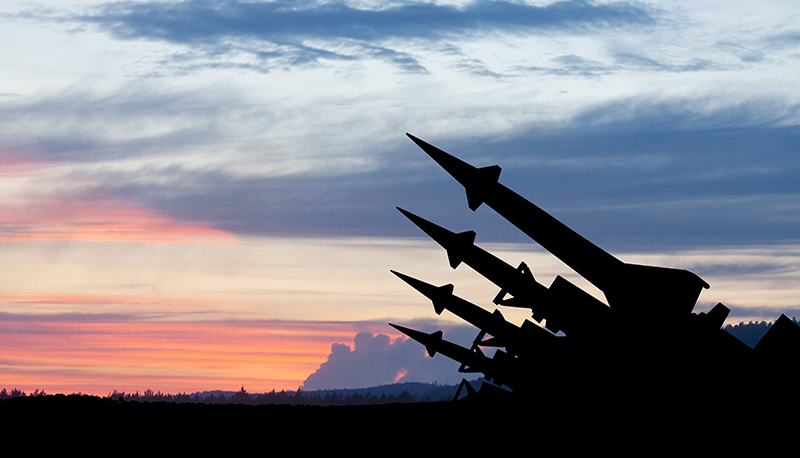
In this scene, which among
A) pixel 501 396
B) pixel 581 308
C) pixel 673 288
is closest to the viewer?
pixel 673 288

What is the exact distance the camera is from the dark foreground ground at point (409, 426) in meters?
19.8

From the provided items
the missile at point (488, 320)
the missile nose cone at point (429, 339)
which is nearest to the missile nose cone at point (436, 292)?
the missile at point (488, 320)

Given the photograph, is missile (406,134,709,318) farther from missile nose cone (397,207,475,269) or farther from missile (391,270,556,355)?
missile (391,270,556,355)

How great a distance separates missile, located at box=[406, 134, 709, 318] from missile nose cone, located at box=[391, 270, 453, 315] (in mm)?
7770

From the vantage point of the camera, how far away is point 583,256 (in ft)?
59.4

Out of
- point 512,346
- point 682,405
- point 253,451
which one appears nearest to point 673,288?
point 682,405

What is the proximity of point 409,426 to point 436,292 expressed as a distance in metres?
5.12

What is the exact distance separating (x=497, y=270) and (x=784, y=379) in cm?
803

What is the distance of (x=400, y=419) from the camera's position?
92.8 ft

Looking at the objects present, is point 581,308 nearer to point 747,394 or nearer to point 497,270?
point 497,270

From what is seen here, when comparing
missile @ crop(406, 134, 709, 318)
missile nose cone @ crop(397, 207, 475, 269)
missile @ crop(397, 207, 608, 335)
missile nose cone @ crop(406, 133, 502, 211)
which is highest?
missile nose cone @ crop(406, 133, 502, 211)

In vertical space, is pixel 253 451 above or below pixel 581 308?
below

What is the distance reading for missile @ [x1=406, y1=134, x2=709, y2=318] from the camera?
57.2 ft

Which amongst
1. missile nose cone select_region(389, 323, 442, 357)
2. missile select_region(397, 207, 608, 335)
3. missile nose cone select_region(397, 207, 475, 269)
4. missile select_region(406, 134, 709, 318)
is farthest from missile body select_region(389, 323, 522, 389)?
missile select_region(406, 134, 709, 318)
